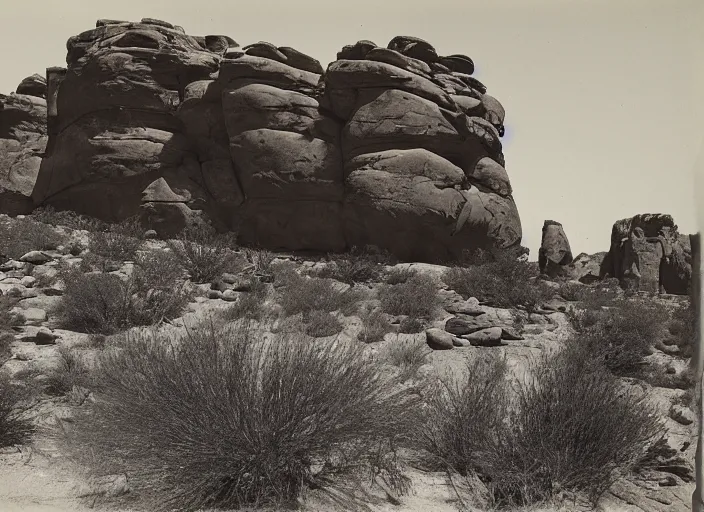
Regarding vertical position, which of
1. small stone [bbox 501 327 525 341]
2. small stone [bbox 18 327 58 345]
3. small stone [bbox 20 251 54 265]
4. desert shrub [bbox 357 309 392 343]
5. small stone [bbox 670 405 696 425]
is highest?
small stone [bbox 501 327 525 341]

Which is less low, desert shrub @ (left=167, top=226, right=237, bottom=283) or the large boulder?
the large boulder

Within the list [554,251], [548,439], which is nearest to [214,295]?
[548,439]

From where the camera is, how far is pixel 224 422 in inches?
137

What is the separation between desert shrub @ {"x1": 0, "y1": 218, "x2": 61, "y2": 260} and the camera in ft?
41.1

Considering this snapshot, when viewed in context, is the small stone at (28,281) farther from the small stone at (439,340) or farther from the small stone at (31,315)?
the small stone at (439,340)

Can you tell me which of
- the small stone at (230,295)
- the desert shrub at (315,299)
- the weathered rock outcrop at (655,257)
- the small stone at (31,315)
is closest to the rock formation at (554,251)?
the weathered rock outcrop at (655,257)

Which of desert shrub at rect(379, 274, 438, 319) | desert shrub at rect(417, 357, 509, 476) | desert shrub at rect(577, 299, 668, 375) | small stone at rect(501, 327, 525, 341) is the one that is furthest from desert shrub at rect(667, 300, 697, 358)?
desert shrub at rect(417, 357, 509, 476)

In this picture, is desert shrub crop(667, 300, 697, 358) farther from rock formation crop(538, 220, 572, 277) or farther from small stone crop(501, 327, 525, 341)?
rock formation crop(538, 220, 572, 277)

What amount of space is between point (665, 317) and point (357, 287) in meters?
6.59

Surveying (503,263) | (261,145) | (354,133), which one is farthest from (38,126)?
(503,263)

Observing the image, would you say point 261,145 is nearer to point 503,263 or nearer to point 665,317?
point 503,263

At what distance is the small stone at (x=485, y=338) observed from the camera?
799 cm

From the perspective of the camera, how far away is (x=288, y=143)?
55.7 ft

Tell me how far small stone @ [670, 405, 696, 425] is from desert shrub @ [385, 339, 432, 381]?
9.31ft
